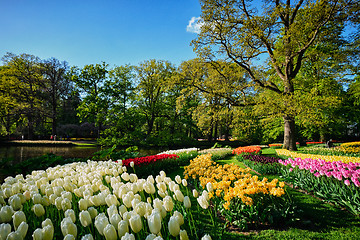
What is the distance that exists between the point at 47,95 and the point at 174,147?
21787mm

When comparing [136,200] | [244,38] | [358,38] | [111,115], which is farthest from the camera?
[111,115]

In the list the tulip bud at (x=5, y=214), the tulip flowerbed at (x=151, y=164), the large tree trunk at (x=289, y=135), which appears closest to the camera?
the tulip bud at (x=5, y=214)

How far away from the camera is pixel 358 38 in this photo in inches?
531

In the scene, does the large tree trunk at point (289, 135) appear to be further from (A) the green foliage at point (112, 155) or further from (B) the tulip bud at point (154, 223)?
(B) the tulip bud at point (154, 223)

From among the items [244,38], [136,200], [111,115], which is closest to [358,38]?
[244,38]

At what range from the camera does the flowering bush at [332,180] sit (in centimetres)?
327

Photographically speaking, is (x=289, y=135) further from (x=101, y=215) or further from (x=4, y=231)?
(x=4, y=231)

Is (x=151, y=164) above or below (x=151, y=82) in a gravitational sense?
below

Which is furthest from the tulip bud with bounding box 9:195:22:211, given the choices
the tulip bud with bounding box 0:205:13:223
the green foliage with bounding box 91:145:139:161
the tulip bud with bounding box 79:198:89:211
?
the green foliage with bounding box 91:145:139:161

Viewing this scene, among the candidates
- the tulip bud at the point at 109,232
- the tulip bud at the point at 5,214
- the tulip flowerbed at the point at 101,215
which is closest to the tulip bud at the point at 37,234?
the tulip flowerbed at the point at 101,215

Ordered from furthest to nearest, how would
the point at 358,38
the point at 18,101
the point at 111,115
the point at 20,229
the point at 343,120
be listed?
the point at 18,101
the point at 111,115
the point at 343,120
the point at 358,38
the point at 20,229

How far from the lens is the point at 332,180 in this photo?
3930mm

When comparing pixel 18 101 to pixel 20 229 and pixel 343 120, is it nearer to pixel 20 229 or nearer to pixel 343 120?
pixel 20 229

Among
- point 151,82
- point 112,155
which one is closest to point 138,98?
point 151,82
